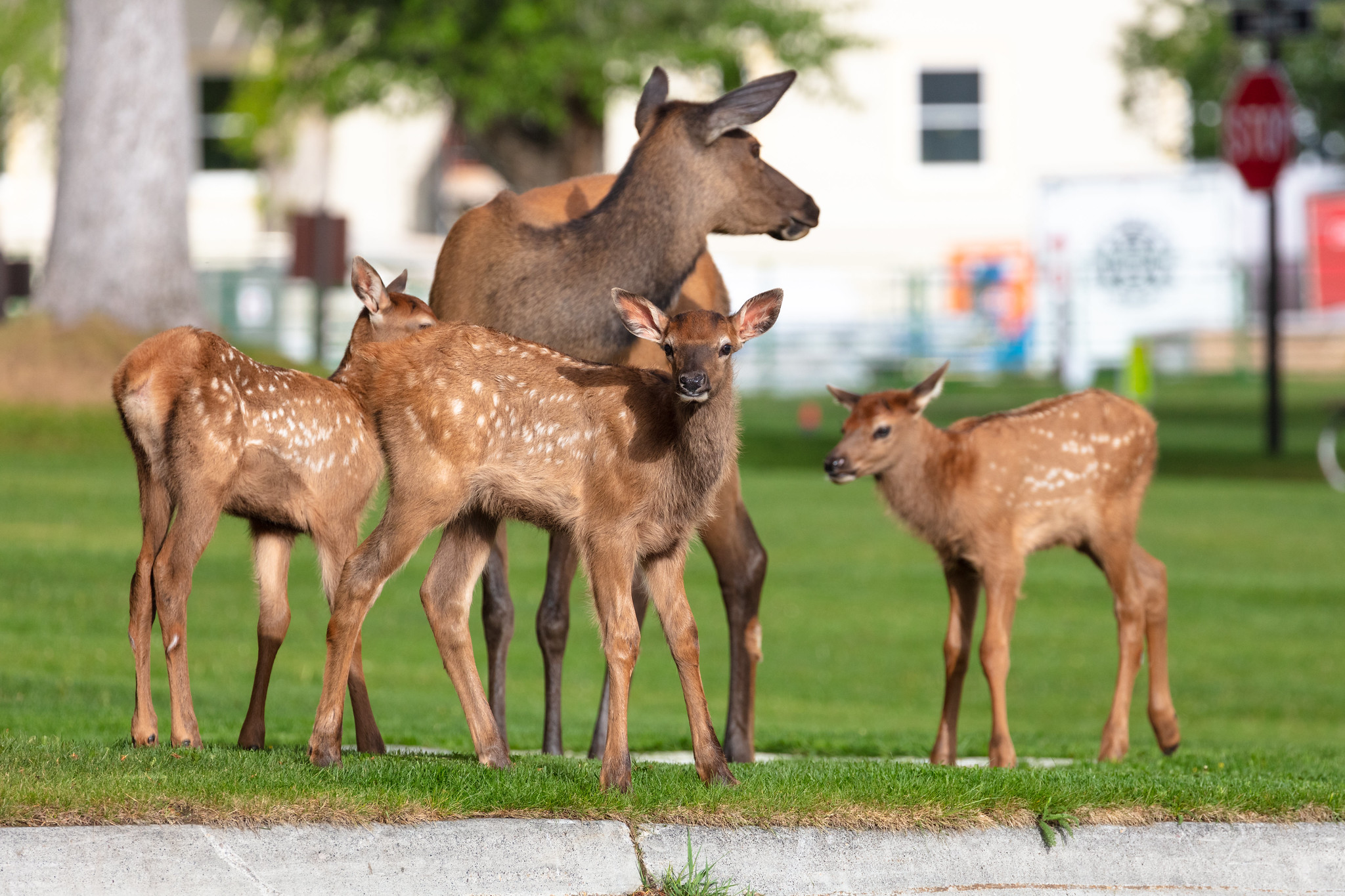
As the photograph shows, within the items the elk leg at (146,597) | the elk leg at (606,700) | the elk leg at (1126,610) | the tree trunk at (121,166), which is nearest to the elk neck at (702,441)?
the elk leg at (606,700)

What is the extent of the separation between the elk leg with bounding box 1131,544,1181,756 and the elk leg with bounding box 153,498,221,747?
4.49m

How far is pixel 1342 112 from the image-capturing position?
34.4 metres

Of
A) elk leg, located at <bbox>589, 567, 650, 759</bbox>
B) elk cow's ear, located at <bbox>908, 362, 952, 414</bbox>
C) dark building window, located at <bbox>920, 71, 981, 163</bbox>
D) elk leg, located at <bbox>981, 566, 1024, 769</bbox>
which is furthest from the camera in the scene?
dark building window, located at <bbox>920, 71, 981, 163</bbox>

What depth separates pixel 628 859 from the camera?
5496 mm

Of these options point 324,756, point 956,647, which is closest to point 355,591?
point 324,756

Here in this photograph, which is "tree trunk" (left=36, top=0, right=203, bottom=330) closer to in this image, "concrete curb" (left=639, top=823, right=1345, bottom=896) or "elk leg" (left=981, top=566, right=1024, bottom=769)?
"elk leg" (left=981, top=566, right=1024, bottom=769)

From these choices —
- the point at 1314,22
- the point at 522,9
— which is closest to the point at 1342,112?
the point at 1314,22

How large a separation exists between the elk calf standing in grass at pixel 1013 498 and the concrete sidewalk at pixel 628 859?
2417mm

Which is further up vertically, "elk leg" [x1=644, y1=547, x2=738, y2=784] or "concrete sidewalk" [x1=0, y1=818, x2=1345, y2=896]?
"elk leg" [x1=644, y1=547, x2=738, y2=784]

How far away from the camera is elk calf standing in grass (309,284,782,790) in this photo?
623 cm

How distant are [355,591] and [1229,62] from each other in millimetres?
31673

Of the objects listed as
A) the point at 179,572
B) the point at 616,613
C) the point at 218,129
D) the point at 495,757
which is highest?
the point at 218,129

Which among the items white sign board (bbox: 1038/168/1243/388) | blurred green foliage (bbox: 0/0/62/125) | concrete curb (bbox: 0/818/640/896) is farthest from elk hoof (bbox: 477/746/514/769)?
blurred green foliage (bbox: 0/0/62/125)

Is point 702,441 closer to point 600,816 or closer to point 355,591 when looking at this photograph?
point 355,591
